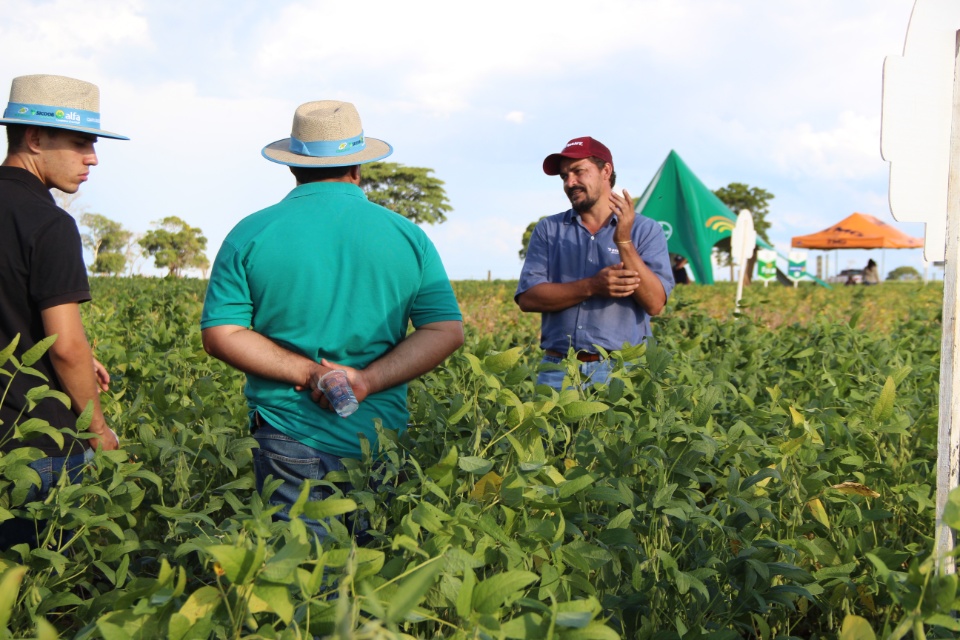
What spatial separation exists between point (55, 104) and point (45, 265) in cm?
52

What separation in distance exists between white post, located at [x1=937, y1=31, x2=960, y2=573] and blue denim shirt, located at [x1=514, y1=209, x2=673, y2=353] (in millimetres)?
1696

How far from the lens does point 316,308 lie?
2.49 meters

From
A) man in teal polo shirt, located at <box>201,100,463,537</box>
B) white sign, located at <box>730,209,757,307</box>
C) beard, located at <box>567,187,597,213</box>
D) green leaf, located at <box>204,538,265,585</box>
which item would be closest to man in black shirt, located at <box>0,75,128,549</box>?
man in teal polo shirt, located at <box>201,100,463,537</box>

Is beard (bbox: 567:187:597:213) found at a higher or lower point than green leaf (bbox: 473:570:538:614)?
higher

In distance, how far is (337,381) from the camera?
2.41 metres

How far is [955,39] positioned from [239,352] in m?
2.07

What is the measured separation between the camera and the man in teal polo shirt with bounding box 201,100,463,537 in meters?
2.48

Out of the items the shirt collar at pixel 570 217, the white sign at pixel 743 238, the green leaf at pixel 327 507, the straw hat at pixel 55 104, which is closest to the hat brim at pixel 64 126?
the straw hat at pixel 55 104

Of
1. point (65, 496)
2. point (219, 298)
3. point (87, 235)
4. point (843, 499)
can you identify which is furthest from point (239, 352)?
point (87, 235)

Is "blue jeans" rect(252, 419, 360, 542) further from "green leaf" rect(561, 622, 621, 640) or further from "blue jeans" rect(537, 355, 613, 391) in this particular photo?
"blue jeans" rect(537, 355, 613, 391)

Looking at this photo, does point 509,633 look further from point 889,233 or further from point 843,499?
point 889,233

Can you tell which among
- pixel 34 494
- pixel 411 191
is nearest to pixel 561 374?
pixel 34 494

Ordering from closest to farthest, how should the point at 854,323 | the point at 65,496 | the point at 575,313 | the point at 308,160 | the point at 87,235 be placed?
the point at 65,496 → the point at 308,160 → the point at 575,313 → the point at 854,323 → the point at 87,235

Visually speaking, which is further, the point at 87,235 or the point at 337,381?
the point at 87,235
